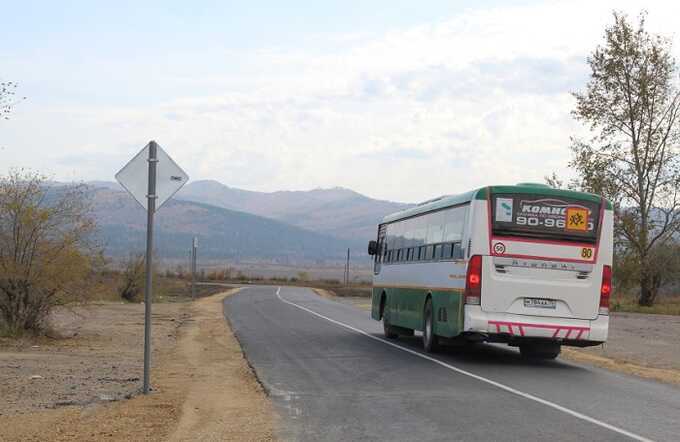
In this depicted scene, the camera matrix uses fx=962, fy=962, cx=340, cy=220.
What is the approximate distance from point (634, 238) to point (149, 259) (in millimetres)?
39593

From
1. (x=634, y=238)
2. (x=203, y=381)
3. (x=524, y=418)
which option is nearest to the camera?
(x=524, y=418)

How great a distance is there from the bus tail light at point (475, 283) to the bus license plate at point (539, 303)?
2.88ft

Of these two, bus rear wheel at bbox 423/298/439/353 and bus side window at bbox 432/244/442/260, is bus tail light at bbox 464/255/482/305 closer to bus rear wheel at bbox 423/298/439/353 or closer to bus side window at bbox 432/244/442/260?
bus side window at bbox 432/244/442/260

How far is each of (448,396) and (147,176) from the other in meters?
5.06

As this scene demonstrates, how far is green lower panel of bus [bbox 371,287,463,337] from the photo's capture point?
1789cm

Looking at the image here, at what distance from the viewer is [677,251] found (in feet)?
162

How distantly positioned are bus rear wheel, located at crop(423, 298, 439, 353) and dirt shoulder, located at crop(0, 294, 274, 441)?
395cm

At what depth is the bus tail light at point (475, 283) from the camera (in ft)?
56.5

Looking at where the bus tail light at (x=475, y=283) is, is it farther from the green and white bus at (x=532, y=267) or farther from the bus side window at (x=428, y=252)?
the bus side window at (x=428, y=252)

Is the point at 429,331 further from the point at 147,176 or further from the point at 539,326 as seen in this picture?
the point at 147,176

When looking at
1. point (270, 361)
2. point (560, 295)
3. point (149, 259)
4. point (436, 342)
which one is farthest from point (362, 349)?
point (149, 259)

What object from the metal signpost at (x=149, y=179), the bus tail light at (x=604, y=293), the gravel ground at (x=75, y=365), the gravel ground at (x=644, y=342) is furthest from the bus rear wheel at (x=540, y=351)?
the metal signpost at (x=149, y=179)

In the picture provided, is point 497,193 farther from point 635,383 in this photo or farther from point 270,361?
point 270,361

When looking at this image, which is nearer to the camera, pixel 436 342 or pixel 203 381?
pixel 203 381
